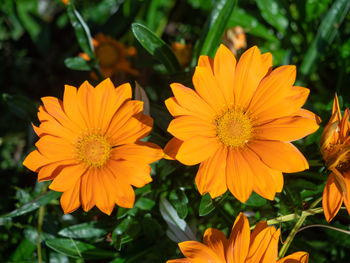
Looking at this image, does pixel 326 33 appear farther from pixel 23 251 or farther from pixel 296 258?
pixel 23 251

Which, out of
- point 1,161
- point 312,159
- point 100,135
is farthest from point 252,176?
point 1,161

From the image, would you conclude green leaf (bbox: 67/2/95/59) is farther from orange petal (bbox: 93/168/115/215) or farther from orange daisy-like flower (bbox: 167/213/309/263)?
orange daisy-like flower (bbox: 167/213/309/263)

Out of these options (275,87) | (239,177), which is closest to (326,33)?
(275,87)

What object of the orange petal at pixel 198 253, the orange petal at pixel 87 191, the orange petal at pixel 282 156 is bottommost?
the orange petal at pixel 198 253

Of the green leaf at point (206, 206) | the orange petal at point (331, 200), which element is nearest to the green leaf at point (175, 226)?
the green leaf at point (206, 206)

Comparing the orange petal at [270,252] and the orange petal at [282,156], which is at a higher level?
the orange petal at [282,156]

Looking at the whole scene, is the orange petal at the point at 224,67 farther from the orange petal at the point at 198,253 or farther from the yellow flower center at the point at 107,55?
the yellow flower center at the point at 107,55

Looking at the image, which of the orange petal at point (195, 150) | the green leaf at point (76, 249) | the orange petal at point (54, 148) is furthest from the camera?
the green leaf at point (76, 249)
